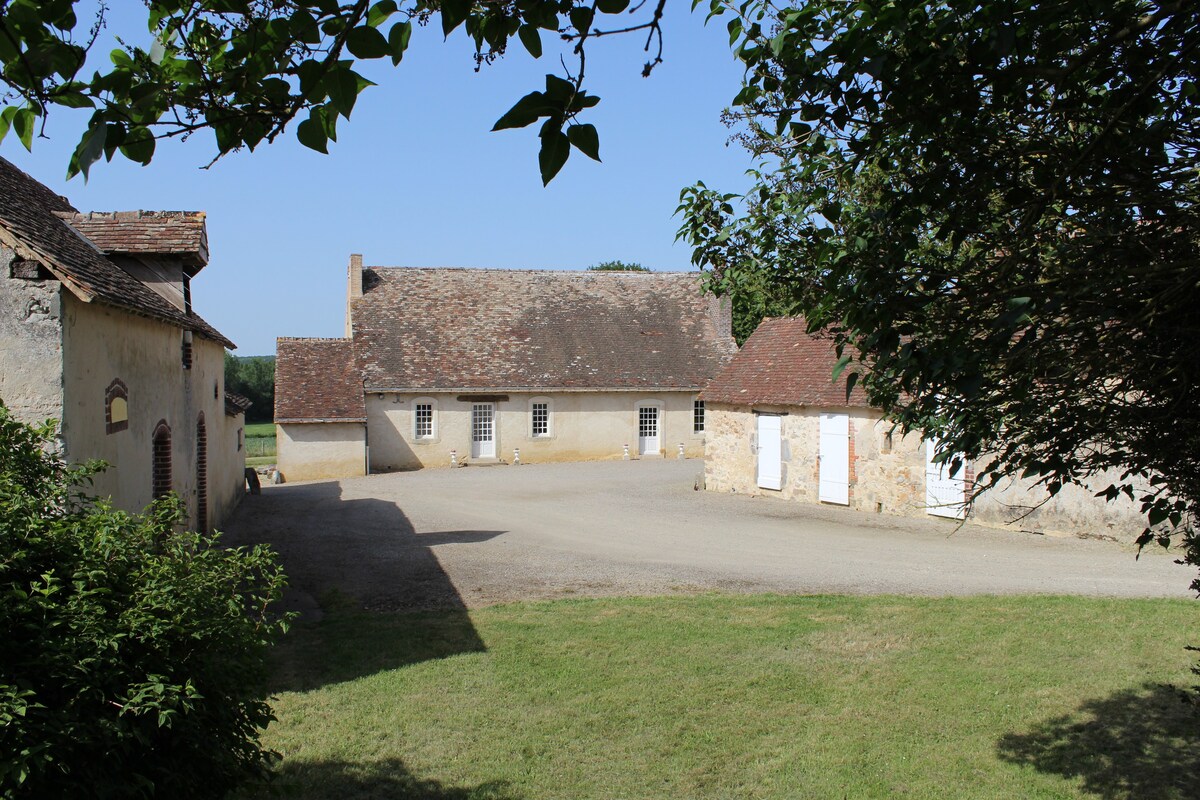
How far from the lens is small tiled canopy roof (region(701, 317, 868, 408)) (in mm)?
21016

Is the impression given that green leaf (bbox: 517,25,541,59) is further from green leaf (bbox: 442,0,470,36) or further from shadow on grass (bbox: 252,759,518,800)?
shadow on grass (bbox: 252,759,518,800)

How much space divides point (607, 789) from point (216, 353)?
575 inches

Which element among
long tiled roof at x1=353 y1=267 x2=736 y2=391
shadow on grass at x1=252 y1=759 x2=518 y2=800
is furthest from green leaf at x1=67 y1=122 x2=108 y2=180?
long tiled roof at x1=353 y1=267 x2=736 y2=391

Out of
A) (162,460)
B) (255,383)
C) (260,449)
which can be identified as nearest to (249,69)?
(162,460)

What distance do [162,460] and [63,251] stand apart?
3.73 m

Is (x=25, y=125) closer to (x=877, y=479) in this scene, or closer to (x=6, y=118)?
(x=6, y=118)

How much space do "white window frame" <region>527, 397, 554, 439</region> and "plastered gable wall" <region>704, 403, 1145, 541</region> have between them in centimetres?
923

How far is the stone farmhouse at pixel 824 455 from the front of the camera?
1688 cm

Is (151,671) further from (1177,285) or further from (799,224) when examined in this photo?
(1177,285)

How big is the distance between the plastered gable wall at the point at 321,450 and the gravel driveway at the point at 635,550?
5021 millimetres

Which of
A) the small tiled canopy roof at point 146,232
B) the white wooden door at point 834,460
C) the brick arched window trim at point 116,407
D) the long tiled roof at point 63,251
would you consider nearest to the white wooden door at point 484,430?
the white wooden door at point 834,460

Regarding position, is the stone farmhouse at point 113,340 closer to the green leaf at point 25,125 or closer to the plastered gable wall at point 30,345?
the plastered gable wall at point 30,345

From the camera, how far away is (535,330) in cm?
3478

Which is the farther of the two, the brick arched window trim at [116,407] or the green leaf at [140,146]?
the brick arched window trim at [116,407]
